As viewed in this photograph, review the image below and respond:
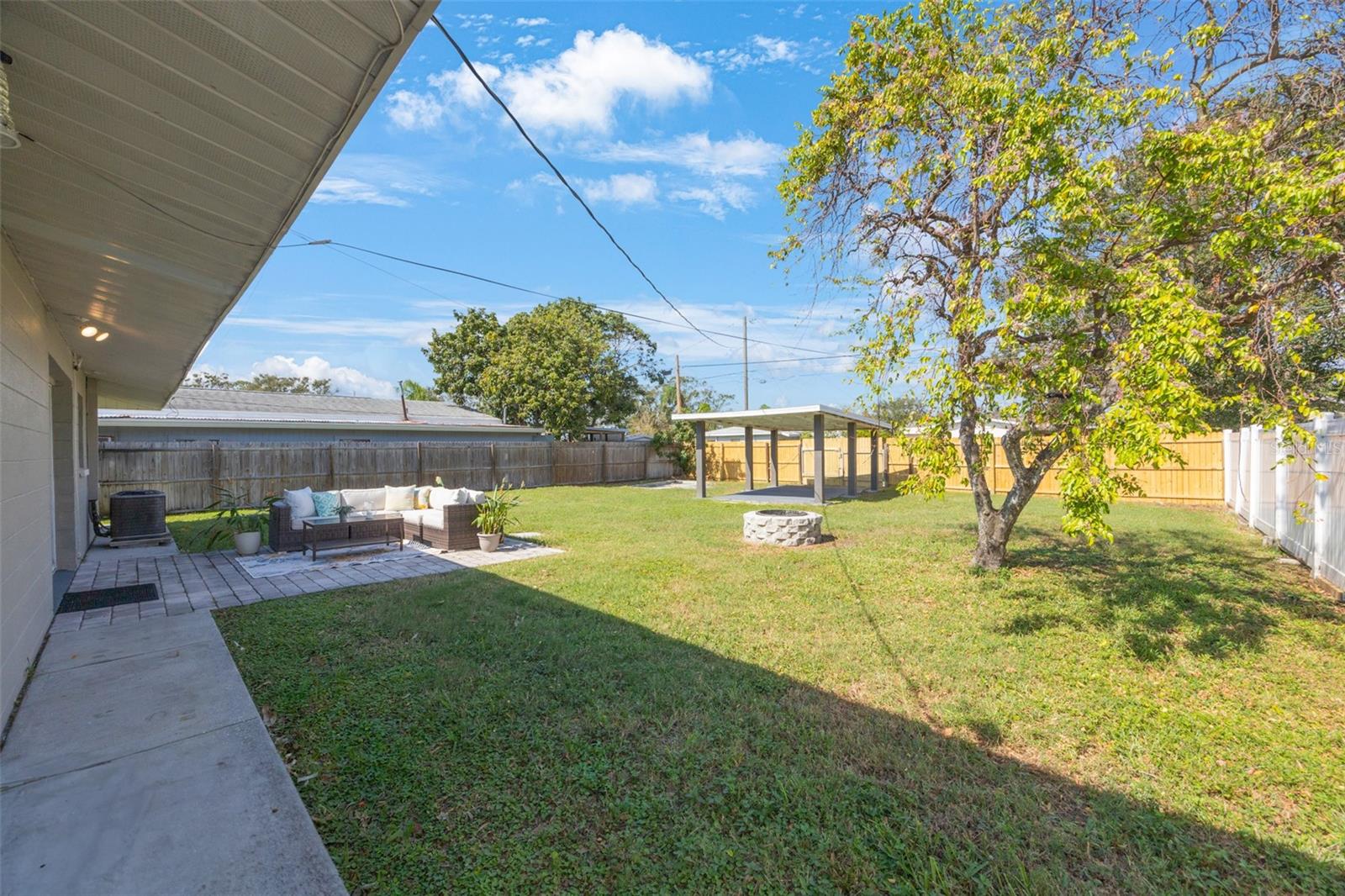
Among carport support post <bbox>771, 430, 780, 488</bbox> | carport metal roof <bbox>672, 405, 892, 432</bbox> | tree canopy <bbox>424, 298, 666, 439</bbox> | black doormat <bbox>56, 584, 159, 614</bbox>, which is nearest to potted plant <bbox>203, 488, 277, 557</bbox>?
black doormat <bbox>56, 584, 159, 614</bbox>

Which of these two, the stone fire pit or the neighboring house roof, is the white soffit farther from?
the neighboring house roof

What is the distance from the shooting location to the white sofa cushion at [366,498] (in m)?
9.42

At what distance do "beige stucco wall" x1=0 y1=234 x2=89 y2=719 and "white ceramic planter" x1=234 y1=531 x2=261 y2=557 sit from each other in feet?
9.72

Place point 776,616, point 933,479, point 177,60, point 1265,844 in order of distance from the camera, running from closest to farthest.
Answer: point 177,60 < point 1265,844 < point 776,616 < point 933,479

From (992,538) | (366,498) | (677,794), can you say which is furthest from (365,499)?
(992,538)

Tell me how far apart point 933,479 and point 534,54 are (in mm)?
5695

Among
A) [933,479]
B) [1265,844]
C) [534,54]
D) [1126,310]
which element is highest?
[534,54]

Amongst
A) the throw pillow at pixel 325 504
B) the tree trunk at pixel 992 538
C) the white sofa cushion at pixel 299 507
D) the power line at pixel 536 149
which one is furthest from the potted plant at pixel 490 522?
the tree trunk at pixel 992 538

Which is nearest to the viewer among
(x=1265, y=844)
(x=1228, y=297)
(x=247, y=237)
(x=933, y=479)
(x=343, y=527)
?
(x=1265, y=844)

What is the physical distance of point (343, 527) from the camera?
786 cm

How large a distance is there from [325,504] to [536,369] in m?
13.9

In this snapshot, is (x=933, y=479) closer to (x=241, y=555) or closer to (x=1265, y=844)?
(x=1265, y=844)

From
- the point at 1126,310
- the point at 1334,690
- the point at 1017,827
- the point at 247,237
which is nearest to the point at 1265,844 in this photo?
the point at 1017,827

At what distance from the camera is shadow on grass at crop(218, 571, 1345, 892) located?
2.09m
